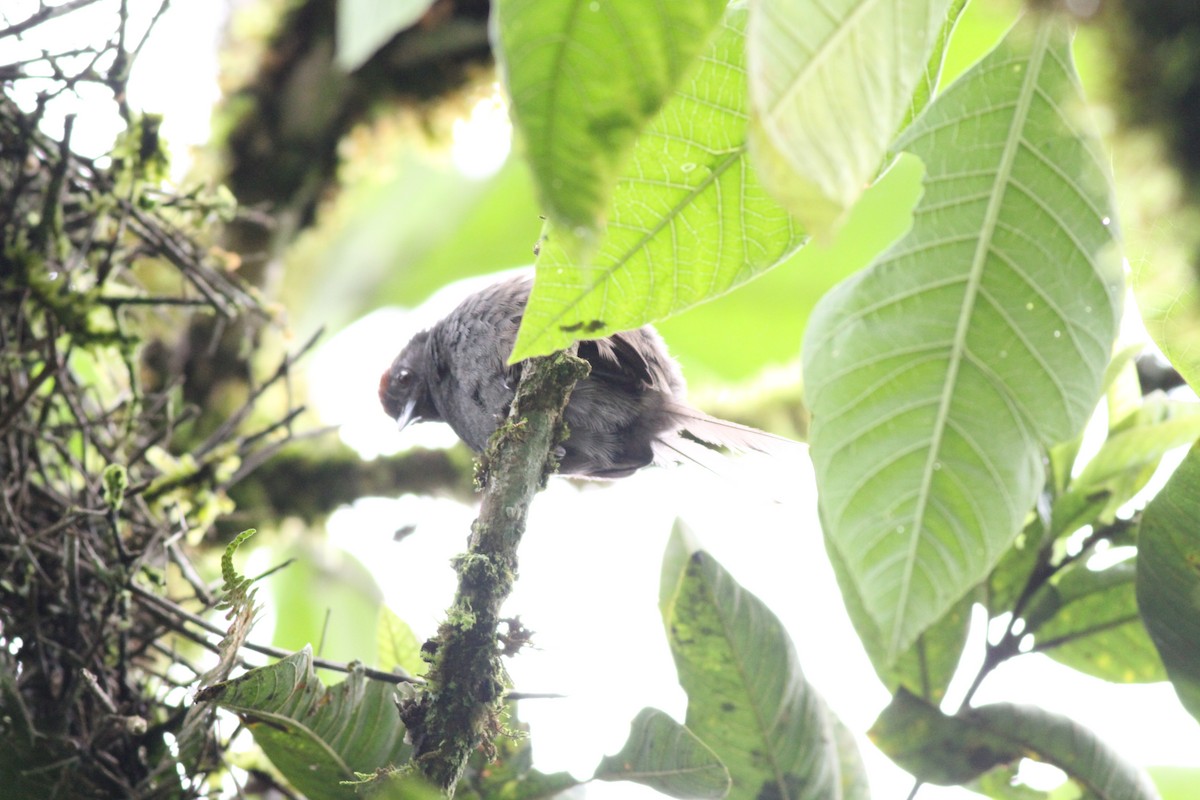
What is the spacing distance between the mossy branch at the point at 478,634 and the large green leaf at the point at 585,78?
91 centimetres

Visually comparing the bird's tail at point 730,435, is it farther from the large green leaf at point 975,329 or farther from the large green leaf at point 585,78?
the large green leaf at point 585,78

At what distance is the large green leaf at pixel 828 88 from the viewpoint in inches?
30.9

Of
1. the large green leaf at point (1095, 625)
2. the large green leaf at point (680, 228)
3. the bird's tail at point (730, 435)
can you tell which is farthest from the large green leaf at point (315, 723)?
the bird's tail at point (730, 435)

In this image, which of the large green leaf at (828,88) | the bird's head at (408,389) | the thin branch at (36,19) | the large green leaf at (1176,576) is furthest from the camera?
the bird's head at (408,389)

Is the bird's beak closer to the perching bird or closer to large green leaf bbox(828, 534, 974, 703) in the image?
the perching bird

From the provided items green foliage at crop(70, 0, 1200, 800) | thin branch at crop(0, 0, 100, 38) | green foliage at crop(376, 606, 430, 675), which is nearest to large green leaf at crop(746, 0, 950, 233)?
green foliage at crop(70, 0, 1200, 800)

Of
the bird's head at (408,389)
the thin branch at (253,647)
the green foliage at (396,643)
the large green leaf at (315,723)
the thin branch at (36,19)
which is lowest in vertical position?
the large green leaf at (315,723)

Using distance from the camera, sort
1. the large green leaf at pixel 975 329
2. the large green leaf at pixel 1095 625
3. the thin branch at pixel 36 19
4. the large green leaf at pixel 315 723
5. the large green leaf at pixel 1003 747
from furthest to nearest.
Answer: the thin branch at pixel 36 19, the large green leaf at pixel 1095 625, the large green leaf at pixel 1003 747, the large green leaf at pixel 315 723, the large green leaf at pixel 975 329

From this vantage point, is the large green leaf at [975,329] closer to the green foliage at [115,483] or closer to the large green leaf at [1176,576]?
the large green leaf at [1176,576]

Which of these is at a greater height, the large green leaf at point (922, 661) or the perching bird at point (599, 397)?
the perching bird at point (599, 397)

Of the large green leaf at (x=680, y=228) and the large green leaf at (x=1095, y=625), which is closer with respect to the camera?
the large green leaf at (x=680, y=228)

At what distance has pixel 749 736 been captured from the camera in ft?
5.81

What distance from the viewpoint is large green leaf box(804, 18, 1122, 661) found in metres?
1.19

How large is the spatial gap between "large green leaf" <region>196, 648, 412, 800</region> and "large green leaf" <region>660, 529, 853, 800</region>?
1.72ft
